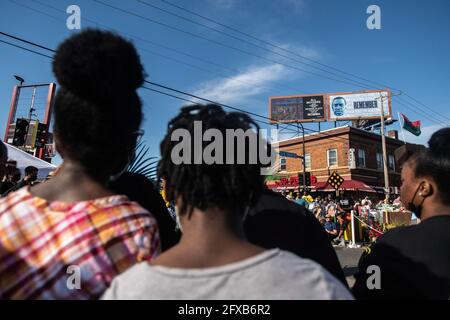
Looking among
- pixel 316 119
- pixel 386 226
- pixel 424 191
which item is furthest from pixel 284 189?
pixel 424 191

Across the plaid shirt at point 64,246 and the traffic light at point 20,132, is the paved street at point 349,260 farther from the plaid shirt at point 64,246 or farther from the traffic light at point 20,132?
the traffic light at point 20,132

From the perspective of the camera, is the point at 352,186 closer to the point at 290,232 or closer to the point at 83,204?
the point at 290,232

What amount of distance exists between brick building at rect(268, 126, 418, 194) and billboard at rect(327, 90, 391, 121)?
4601 millimetres

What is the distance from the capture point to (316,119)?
36.4 metres

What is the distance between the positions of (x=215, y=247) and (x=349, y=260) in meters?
9.41

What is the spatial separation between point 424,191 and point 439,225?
0.75 feet

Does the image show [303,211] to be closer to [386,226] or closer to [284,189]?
[386,226]

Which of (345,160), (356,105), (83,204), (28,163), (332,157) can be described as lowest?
(83,204)

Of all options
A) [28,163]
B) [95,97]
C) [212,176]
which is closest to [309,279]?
[212,176]

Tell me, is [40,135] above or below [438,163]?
above

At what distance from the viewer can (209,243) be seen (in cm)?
97

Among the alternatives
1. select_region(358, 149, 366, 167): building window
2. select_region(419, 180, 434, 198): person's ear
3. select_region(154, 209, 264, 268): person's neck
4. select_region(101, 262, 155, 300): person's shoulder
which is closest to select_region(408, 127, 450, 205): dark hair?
select_region(419, 180, 434, 198): person's ear

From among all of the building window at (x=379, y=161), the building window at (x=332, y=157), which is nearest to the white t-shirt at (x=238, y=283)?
the building window at (x=332, y=157)

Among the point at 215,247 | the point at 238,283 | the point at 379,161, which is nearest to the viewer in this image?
the point at 238,283
